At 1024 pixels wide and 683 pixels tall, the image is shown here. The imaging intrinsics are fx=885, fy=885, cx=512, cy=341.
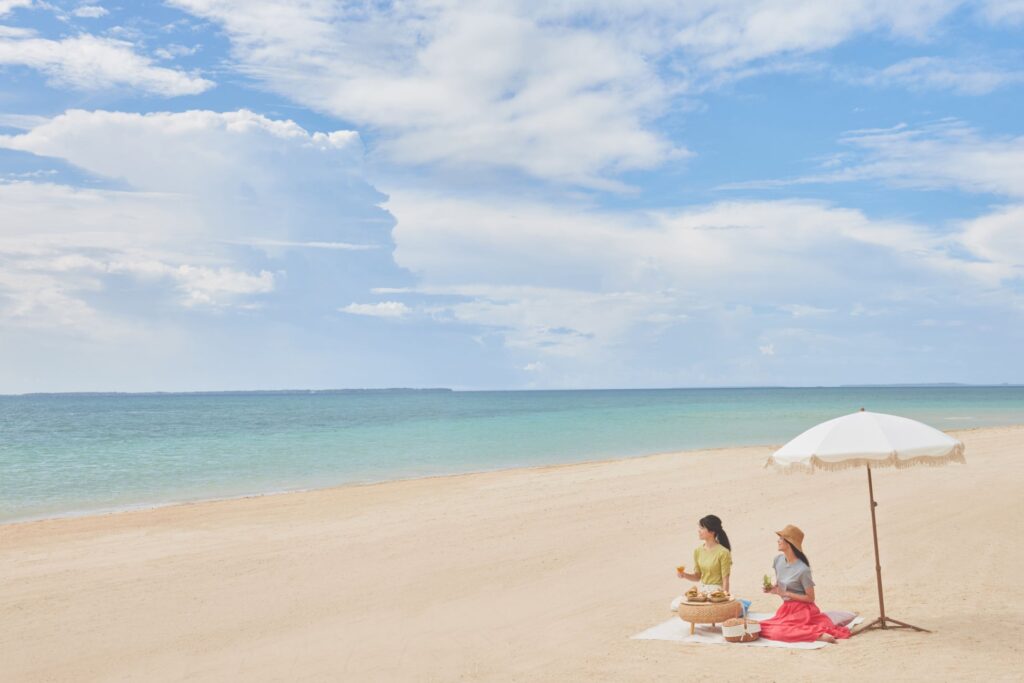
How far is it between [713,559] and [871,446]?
2143 mm

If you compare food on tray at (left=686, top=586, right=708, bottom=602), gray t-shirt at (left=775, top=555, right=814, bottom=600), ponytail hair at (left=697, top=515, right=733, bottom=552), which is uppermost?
ponytail hair at (left=697, top=515, right=733, bottom=552)

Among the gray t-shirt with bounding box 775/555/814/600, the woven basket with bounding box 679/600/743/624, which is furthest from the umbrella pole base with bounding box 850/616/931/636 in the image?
the woven basket with bounding box 679/600/743/624

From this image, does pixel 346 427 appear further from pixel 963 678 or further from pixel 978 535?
pixel 963 678

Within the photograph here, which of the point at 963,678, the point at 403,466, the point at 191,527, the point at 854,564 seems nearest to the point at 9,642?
the point at 191,527

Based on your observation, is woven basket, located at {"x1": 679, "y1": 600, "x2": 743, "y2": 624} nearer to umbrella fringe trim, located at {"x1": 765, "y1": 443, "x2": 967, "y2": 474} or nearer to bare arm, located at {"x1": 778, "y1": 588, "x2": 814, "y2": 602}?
bare arm, located at {"x1": 778, "y1": 588, "x2": 814, "y2": 602}

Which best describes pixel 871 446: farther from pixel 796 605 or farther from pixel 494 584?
pixel 494 584

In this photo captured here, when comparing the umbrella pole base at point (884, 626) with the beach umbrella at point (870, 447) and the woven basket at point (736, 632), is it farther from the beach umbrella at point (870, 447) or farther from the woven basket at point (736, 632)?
the woven basket at point (736, 632)

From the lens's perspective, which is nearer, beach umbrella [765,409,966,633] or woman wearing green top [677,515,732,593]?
beach umbrella [765,409,966,633]

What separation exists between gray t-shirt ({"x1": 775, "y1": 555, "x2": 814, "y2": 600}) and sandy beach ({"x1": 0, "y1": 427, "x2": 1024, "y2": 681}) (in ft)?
2.21

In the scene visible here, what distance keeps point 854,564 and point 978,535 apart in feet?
10.0

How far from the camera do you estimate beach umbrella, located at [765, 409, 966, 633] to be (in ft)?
28.5

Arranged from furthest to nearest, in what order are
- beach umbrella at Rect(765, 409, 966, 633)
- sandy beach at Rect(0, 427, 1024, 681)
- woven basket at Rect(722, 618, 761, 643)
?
woven basket at Rect(722, 618, 761, 643) < sandy beach at Rect(0, 427, 1024, 681) < beach umbrella at Rect(765, 409, 966, 633)

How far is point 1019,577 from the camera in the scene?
11719mm

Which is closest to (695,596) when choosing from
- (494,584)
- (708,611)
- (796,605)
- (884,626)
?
(708,611)
